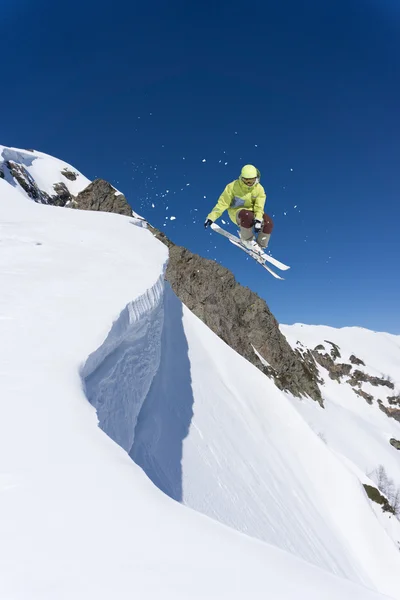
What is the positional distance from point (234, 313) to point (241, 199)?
48.2 meters

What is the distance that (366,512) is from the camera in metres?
12.0

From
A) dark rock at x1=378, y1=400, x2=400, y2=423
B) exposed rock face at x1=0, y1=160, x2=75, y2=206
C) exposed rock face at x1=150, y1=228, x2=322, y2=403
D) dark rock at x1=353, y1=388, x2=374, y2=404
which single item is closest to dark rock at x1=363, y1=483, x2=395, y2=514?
exposed rock face at x1=150, y1=228, x2=322, y2=403

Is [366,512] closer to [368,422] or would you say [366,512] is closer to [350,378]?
[368,422]

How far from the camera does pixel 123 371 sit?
17.0 feet

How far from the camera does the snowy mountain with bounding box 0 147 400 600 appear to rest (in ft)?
4.95

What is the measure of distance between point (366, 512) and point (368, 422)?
62.8 metres

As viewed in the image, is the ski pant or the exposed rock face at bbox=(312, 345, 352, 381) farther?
the exposed rock face at bbox=(312, 345, 352, 381)

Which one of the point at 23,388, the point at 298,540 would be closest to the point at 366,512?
the point at 298,540

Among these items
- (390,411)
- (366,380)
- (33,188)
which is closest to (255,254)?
(33,188)

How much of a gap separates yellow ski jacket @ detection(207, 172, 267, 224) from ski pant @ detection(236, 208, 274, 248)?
192mm

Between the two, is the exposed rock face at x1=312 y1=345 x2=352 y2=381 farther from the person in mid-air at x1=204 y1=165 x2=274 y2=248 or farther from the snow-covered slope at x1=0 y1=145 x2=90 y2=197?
the person in mid-air at x1=204 y1=165 x2=274 y2=248

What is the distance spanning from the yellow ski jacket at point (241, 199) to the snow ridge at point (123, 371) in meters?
5.47

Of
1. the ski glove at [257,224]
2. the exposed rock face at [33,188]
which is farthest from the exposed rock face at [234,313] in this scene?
the ski glove at [257,224]

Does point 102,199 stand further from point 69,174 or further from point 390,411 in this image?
point 390,411
